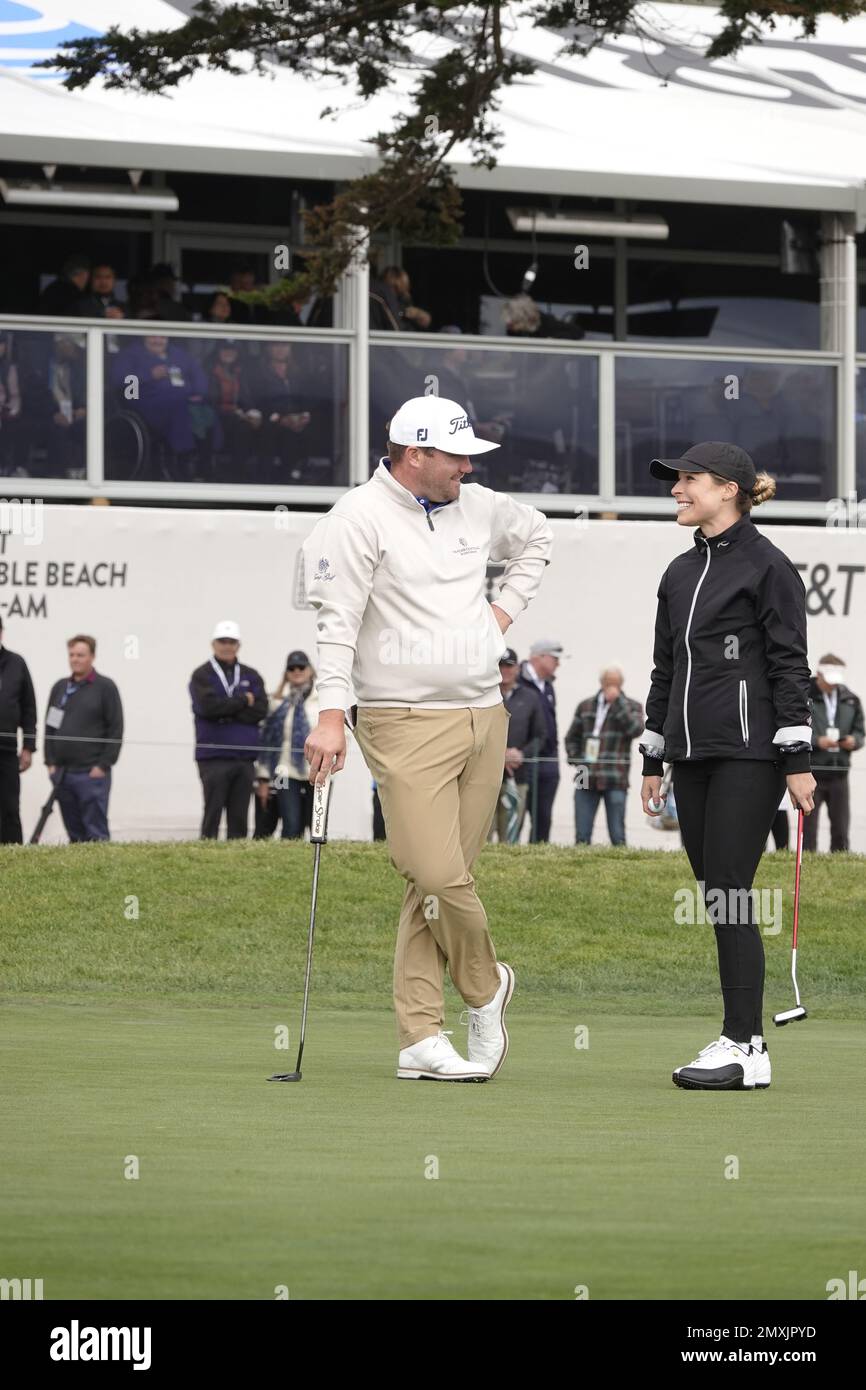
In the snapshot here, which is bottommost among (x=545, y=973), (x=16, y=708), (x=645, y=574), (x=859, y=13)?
(x=545, y=973)

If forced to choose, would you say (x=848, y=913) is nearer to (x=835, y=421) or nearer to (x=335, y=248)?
(x=335, y=248)

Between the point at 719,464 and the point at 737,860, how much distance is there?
1.27 metres

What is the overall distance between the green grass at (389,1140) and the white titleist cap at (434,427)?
201cm

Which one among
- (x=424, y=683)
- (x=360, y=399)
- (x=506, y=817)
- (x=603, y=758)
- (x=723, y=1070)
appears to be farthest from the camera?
(x=360, y=399)

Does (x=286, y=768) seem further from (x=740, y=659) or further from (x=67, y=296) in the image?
(x=740, y=659)

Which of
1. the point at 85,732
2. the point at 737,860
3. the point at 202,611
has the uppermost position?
the point at 202,611

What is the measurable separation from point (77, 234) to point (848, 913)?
12.2 m

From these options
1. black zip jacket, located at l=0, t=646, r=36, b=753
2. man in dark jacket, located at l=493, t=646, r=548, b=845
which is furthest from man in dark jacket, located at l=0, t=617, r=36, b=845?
man in dark jacket, located at l=493, t=646, r=548, b=845

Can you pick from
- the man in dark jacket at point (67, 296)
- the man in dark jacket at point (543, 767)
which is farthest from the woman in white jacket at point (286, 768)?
the man in dark jacket at point (67, 296)

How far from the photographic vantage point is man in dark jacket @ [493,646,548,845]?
1844cm

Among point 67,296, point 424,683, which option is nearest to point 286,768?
point 67,296

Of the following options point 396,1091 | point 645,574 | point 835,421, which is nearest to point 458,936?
point 396,1091

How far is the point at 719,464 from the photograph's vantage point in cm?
775

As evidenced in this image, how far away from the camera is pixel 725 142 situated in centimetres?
2325
